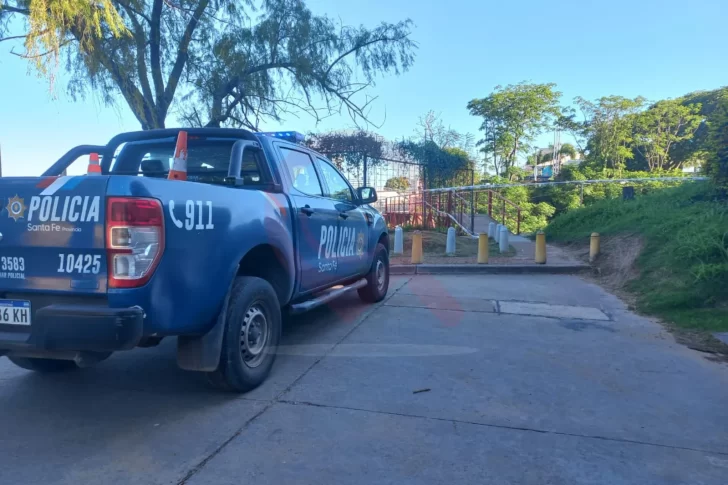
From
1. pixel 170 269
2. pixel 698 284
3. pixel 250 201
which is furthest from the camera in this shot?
pixel 698 284

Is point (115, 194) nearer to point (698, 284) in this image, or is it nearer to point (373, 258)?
point (373, 258)

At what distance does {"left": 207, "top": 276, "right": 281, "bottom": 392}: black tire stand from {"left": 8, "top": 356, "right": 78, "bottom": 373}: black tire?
1444 mm

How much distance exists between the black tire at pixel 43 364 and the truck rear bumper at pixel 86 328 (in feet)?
4.26

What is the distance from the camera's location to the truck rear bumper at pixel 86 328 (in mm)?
2920

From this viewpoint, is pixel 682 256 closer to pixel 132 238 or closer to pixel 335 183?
pixel 335 183

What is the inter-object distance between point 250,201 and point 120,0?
8263 millimetres

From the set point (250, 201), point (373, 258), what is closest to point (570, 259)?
point (373, 258)

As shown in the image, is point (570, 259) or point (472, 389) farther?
point (570, 259)

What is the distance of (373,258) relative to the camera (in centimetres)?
703

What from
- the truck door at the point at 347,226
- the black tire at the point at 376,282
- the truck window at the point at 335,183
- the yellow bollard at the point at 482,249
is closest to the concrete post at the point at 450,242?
the yellow bollard at the point at 482,249

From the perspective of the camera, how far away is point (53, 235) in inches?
121

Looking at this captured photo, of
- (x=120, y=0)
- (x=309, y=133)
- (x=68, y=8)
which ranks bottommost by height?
(x=309, y=133)

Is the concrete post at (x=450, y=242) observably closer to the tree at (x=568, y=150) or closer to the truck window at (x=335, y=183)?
the truck window at (x=335, y=183)

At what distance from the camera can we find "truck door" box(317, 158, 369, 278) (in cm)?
579
